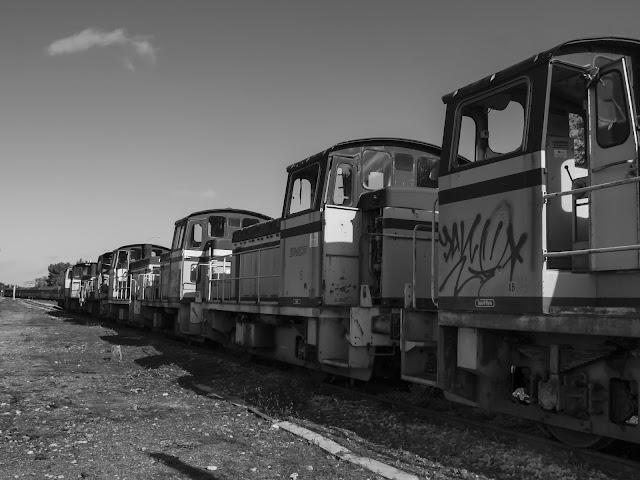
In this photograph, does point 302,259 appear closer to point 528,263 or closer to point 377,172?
point 377,172

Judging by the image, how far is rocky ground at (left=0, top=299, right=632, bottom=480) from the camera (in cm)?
514

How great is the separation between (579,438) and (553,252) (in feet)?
6.07

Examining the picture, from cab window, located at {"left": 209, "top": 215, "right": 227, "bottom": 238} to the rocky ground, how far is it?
6.15 metres

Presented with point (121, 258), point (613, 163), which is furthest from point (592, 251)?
point (121, 258)

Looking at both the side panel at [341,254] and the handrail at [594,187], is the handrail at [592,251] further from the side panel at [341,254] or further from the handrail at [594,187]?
the side panel at [341,254]

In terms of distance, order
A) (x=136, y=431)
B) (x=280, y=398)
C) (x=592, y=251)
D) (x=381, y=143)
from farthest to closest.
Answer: (x=381, y=143) → (x=280, y=398) → (x=136, y=431) → (x=592, y=251)

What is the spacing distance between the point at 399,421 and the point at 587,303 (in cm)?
282

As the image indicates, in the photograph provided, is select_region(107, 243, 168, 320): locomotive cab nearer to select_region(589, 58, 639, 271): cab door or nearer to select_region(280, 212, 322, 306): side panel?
select_region(280, 212, 322, 306): side panel

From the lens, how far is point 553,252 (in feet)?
16.5

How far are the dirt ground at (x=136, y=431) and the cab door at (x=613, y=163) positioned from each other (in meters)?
2.83

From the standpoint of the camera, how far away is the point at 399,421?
7.00m

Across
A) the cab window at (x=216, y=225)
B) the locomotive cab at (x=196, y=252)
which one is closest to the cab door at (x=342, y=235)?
the locomotive cab at (x=196, y=252)

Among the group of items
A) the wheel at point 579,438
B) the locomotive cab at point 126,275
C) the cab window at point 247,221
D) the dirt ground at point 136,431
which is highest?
the cab window at point 247,221

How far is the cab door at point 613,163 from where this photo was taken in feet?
16.0
